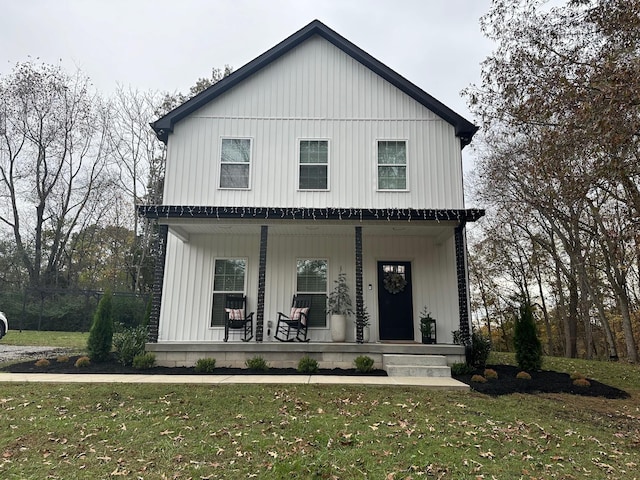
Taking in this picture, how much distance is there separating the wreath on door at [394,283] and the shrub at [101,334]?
589 centimetres

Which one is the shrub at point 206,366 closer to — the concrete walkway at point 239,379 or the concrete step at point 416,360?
the concrete walkway at point 239,379

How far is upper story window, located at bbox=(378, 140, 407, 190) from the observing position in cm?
936

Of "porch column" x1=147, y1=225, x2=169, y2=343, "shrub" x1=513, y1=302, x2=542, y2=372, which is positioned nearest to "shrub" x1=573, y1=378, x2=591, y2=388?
"shrub" x1=513, y1=302, x2=542, y2=372

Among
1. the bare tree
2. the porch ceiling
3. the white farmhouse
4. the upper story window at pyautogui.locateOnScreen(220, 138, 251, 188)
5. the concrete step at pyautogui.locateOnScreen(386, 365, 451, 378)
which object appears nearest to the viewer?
the concrete step at pyautogui.locateOnScreen(386, 365, 451, 378)

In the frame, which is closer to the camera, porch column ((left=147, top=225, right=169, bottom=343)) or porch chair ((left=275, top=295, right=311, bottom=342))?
porch column ((left=147, top=225, right=169, bottom=343))

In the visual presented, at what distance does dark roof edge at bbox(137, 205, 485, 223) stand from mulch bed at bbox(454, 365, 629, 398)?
3.03m

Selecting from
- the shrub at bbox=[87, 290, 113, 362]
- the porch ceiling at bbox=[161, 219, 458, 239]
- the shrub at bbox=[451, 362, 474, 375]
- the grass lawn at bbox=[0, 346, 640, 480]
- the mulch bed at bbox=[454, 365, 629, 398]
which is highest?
the porch ceiling at bbox=[161, 219, 458, 239]

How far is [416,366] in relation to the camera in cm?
720

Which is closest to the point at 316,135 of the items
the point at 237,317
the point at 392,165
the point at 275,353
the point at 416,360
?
the point at 392,165

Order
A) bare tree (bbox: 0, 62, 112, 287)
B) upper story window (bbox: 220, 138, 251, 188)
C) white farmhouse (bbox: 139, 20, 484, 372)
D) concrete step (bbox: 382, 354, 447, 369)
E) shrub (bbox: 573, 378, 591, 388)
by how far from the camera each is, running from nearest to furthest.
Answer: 1. shrub (bbox: 573, 378, 591, 388)
2. concrete step (bbox: 382, 354, 447, 369)
3. white farmhouse (bbox: 139, 20, 484, 372)
4. upper story window (bbox: 220, 138, 251, 188)
5. bare tree (bbox: 0, 62, 112, 287)

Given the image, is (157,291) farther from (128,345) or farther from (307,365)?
(307,365)

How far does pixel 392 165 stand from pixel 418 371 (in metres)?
4.68

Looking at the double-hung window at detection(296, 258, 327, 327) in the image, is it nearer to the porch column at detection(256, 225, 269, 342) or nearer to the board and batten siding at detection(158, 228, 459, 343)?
the board and batten siding at detection(158, 228, 459, 343)

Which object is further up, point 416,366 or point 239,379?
point 416,366
